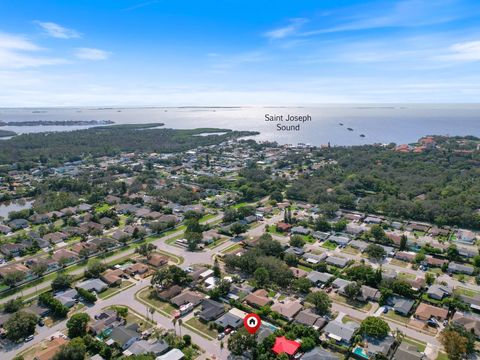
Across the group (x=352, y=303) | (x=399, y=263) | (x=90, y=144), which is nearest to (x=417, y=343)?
(x=352, y=303)

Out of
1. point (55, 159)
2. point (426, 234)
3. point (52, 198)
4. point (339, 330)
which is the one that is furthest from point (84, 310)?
point (55, 159)

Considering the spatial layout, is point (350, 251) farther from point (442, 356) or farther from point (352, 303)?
point (442, 356)

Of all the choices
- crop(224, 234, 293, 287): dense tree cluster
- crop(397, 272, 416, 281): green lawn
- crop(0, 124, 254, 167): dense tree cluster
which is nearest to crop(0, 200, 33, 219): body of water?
crop(0, 124, 254, 167): dense tree cluster

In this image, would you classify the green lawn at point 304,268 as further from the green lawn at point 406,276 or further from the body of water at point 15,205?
the body of water at point 15,205

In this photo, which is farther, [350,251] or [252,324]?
[350,251]

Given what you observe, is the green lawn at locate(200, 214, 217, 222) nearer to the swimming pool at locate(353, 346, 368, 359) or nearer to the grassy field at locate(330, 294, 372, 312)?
the grassy field at locate(330, 294, 372, 312)

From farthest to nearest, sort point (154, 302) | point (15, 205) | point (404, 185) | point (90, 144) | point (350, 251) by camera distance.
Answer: point (90, 144), point (404, 185), point (15, 205), point (350, 251), point (154, 302)

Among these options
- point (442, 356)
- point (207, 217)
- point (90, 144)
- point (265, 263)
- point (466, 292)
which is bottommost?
point (442, 356)
